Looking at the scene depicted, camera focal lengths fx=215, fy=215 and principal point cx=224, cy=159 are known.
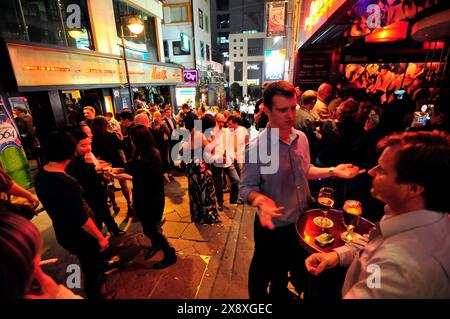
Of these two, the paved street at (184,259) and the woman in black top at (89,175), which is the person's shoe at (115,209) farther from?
the woman in black top at (89,175)

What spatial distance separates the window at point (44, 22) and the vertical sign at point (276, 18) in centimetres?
797

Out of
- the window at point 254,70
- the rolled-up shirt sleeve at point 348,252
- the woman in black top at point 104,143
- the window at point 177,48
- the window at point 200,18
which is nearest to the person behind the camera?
the rolled-up shirt sleeve at point 348,252

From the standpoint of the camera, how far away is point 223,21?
55.0 m

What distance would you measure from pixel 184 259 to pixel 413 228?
129 inches

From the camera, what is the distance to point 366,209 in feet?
11.5

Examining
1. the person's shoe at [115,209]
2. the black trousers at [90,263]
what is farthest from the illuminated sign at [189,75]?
the black trousers at [90,263]

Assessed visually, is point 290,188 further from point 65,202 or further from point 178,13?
point 178,13

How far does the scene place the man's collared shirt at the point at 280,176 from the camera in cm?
220

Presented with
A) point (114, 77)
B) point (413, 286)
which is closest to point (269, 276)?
point (413, 286)

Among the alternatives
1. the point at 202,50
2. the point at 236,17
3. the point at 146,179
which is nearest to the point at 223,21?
the point at 236,17

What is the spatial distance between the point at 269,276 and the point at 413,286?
1679mm

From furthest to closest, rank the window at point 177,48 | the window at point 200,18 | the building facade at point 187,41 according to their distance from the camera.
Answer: the window at point 200,18 < the window at point 177,48 < the building facade at point 187,41

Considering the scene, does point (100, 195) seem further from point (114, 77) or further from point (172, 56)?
point (172, 56)

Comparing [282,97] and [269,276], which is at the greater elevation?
[282,97]
